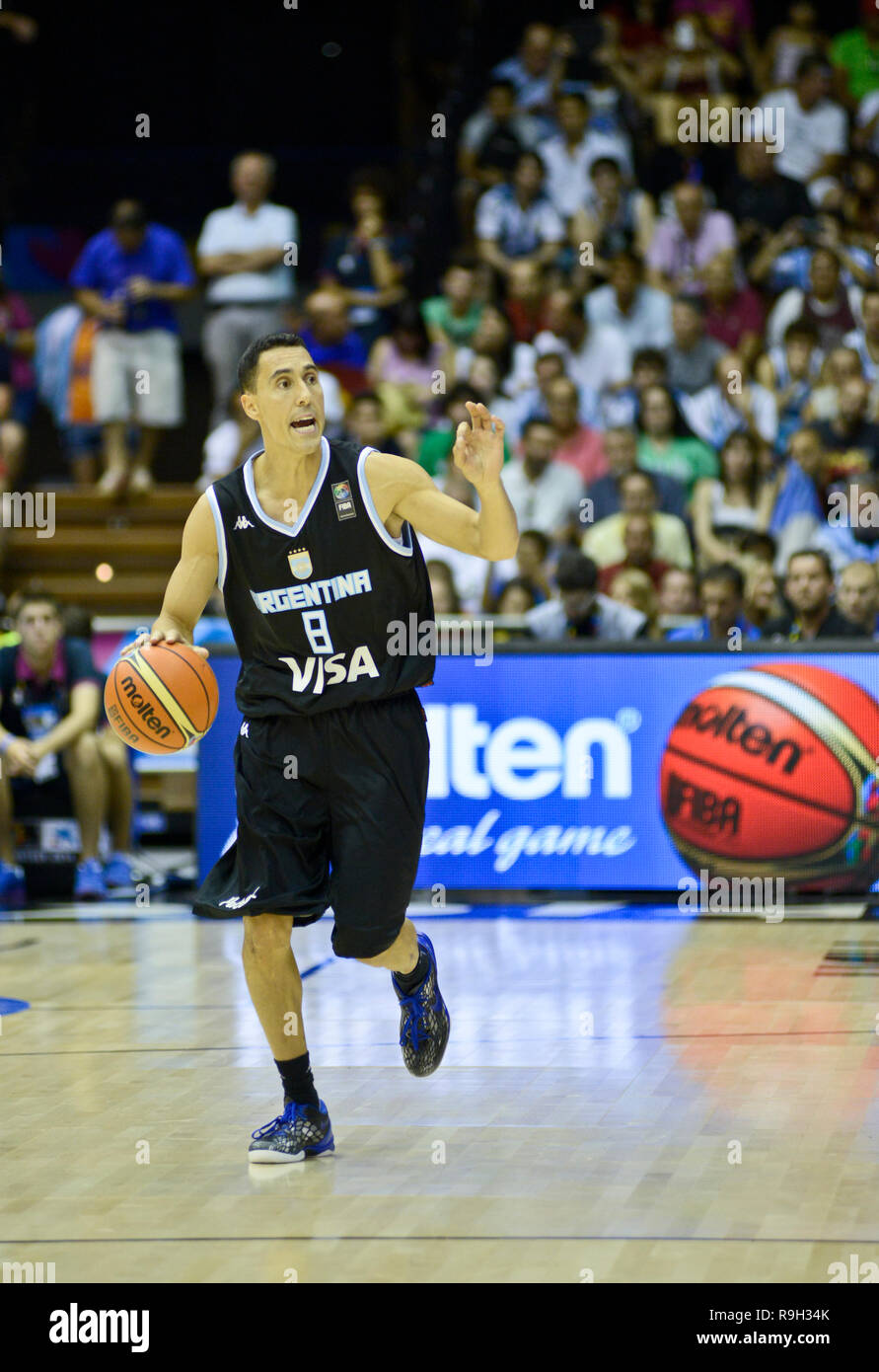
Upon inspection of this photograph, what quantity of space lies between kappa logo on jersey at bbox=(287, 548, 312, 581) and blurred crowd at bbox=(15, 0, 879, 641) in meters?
5.06

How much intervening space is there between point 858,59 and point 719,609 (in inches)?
250

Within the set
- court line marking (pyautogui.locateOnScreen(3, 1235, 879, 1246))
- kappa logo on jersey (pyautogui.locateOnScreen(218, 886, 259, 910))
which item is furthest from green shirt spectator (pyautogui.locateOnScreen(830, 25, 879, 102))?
court line marking (pyautogui.locateOnScreen(3, 1235, 879, 1246))

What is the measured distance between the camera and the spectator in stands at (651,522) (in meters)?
10.8

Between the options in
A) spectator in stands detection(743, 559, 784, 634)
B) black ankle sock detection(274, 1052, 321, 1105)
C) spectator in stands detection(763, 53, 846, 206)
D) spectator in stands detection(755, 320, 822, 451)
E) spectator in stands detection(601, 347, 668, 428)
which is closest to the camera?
black ankle sock detection(274, 1052, 321, 1105)

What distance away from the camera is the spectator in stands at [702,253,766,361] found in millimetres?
12500

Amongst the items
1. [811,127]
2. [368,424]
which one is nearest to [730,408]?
[368,424]

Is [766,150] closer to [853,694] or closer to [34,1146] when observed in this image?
[853,694]

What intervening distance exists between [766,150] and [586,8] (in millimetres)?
2998

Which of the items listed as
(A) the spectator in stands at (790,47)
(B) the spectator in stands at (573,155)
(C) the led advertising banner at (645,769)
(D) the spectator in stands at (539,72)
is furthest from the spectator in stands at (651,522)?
(A) the spectator in stands at (790,47)

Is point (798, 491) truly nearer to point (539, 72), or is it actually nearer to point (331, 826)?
point (539, 72)

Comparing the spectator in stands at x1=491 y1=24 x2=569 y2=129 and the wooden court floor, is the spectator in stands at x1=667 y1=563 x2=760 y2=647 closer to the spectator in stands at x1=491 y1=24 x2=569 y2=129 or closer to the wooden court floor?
the wooden court floor

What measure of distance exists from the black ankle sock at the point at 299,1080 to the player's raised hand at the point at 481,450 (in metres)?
1.55

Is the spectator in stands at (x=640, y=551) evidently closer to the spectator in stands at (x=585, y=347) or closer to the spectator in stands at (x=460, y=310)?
the spectator in stands at (x=585, y=347)

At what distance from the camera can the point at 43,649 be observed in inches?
392
